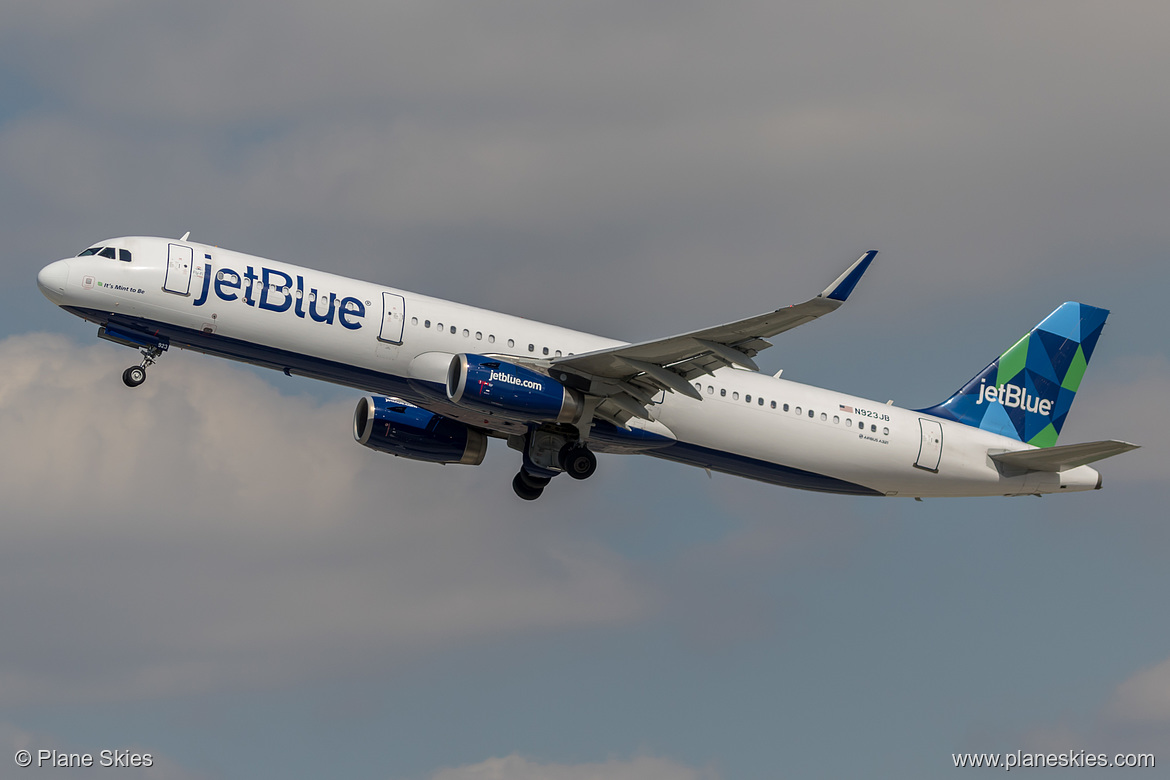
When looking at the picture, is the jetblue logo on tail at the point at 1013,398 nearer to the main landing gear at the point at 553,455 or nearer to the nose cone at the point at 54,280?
the main landing gear at the point at 553,455

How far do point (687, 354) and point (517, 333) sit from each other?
558 centimetres

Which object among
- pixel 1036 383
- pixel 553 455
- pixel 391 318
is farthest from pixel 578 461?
pixel 1036 383

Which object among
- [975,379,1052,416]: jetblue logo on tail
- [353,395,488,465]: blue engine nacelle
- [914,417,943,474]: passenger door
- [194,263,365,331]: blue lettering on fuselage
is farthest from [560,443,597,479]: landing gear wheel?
[975,379,1052,416]: jetblue logo on tail

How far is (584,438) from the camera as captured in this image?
43.4m

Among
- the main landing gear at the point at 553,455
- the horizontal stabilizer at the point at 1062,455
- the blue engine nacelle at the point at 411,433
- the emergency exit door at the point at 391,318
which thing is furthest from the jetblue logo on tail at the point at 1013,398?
the emergency exit door at the point at 391,318

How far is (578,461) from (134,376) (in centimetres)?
1369

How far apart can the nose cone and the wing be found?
14.2 m

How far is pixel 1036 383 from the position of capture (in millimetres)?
51344

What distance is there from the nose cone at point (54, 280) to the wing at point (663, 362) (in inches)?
560

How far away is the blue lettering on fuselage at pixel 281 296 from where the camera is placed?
40.1m

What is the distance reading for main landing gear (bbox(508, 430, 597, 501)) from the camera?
44.1 metres

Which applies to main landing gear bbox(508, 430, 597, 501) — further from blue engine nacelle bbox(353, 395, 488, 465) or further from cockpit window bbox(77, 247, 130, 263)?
cockpit window bbox(77, 247, 130, 263)

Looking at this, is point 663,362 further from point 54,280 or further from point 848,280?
point 54,280

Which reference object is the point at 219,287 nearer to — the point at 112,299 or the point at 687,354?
the point at 112,299
